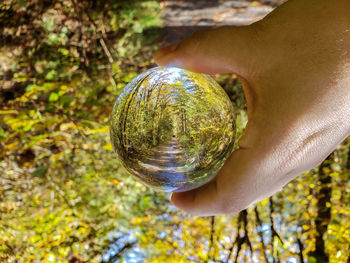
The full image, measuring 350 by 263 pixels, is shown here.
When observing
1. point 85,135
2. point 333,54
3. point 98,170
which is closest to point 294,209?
point 98,170

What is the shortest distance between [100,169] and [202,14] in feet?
10.0

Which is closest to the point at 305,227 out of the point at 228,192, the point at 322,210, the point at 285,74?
the point at 322,210

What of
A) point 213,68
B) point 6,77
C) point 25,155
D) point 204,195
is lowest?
point 25,155

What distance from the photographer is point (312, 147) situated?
158 centimetres

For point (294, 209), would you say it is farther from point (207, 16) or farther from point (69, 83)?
point (69, 83)

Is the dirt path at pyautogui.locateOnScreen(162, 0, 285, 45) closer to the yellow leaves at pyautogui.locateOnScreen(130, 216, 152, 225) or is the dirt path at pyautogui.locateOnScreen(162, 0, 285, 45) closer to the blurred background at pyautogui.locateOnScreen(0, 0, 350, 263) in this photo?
the blurred background at pyautogui.locateOnScreen(0, 0, 350, 263)

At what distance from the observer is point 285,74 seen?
54.5 inches

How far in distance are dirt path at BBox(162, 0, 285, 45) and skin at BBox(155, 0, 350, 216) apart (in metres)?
3.64

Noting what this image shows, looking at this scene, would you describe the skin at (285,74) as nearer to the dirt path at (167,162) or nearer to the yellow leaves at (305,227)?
the dirt path at (167,162)

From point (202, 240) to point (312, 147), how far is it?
12.9ft

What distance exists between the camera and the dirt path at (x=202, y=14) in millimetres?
5055

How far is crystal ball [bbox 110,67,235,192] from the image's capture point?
166 centimetres

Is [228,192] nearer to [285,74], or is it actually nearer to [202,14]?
[285,74]

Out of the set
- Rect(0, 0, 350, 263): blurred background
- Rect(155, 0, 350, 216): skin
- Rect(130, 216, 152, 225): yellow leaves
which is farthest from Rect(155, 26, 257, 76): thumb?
Rect(130, 216, 152, 225): yellow leaves
